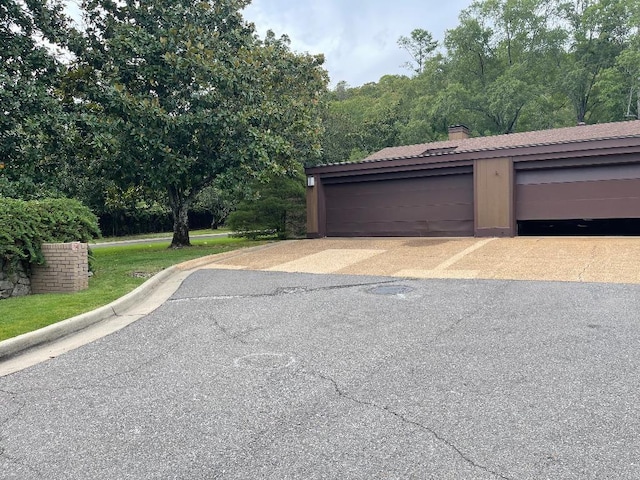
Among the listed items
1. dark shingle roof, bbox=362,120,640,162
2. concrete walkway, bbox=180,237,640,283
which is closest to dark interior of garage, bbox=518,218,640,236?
dark shingle roof, bbox=362,120,640,162

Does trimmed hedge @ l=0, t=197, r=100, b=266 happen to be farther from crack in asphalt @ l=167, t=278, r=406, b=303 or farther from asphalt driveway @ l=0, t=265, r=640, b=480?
asphalt driveway @ l=0, t=265, r=640, b=480

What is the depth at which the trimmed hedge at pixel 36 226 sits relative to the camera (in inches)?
290

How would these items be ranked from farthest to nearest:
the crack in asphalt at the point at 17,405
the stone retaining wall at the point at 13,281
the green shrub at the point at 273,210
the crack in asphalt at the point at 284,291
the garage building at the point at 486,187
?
1. the green shrub at the point at 273,210
2. the garage building at the point at 486,187
3. the stone retaining wall at the point at 13,281
4. the crack in asphalt at the point at 284,291
5. the crack in asphalt at the point at 17,405

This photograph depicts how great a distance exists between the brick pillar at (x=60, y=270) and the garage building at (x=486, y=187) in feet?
33.7

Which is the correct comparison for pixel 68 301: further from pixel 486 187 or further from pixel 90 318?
pixel 486 187

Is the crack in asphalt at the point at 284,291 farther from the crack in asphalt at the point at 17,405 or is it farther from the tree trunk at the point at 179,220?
the tree trunk at the point at 179,220

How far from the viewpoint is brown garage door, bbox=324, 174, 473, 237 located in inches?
598

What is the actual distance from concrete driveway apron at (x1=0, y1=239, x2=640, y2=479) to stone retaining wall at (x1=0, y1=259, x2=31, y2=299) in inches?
112

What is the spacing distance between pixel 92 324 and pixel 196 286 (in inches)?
105

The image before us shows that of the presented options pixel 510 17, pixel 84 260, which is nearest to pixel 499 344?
pixel 84 260

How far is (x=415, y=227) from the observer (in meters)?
16.0

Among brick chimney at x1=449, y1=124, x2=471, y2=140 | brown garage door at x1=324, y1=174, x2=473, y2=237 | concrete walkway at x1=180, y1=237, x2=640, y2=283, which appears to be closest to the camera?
concrete walkway at x1=180, y1=237, x2=640, y2=283

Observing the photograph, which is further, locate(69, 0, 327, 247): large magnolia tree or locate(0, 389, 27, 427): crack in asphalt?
locate(69, 0, 327, 247): large magnolia tree

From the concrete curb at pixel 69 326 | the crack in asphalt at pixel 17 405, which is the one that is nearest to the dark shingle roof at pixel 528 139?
the concrete curb at pixel 69 326
